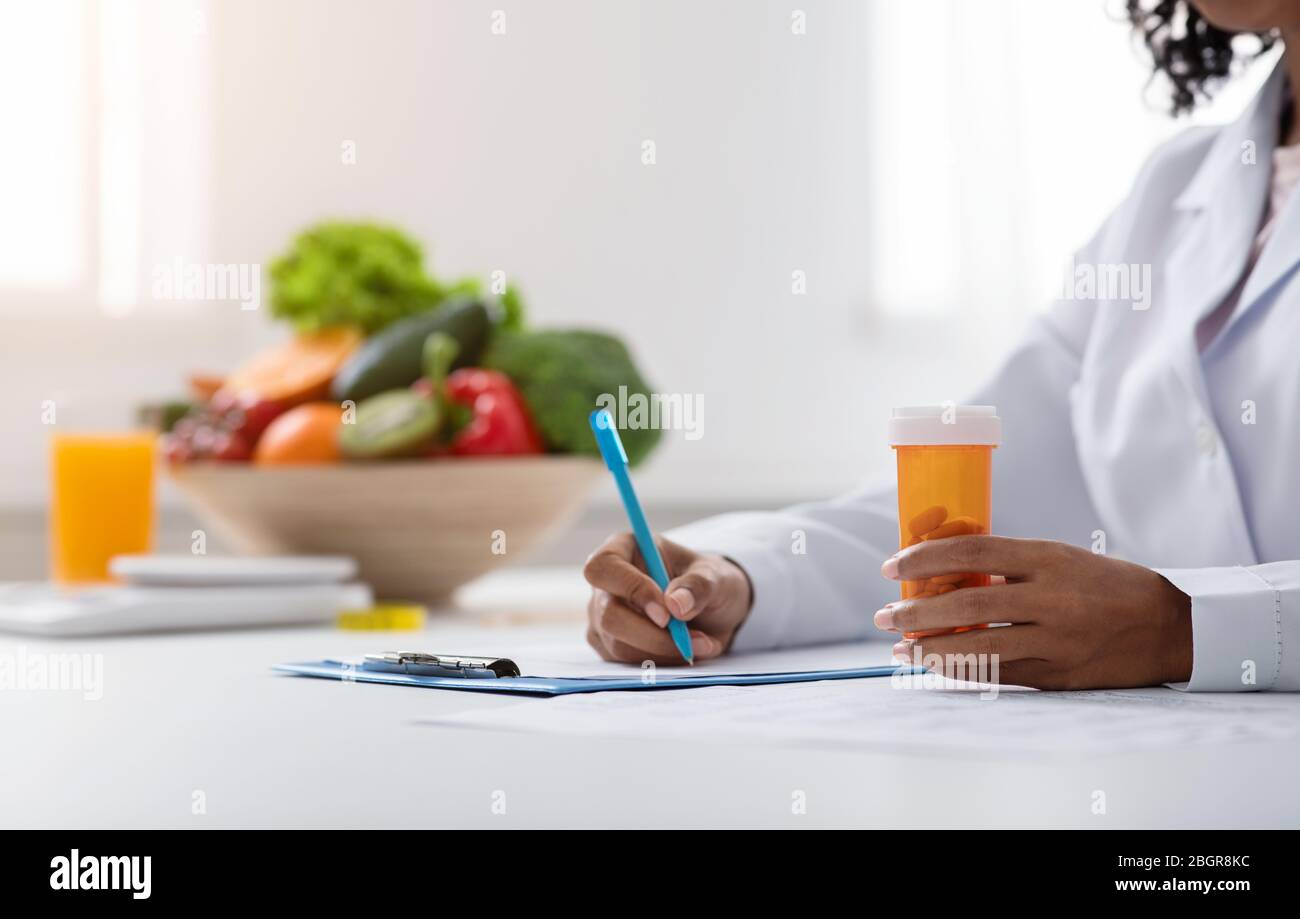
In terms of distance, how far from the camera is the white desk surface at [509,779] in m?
0.51

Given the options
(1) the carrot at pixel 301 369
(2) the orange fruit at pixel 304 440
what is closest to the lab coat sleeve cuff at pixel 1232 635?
(2) the orange fruit at pixel 304 440

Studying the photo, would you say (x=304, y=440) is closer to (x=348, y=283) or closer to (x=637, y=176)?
(x=348, y=283)

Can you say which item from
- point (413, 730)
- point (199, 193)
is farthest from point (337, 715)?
point (199, 193)

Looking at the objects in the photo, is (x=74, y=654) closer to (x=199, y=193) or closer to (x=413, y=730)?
(x=413, y=730)

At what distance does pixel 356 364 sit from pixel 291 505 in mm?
188

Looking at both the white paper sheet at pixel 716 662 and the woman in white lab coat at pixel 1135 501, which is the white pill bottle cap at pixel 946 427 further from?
the white paper sheet at pixel 716 662

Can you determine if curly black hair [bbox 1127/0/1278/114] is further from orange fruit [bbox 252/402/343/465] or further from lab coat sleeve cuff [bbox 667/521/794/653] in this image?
orange fruit [bbox 252/402/343/465]

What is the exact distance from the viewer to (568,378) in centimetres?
168

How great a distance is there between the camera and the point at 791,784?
57 cm

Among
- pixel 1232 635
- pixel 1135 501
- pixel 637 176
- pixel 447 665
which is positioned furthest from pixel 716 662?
pixel 637 176

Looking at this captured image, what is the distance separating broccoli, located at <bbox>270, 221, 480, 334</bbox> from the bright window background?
1.06 meters

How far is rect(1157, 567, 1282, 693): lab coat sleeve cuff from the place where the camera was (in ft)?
2.68

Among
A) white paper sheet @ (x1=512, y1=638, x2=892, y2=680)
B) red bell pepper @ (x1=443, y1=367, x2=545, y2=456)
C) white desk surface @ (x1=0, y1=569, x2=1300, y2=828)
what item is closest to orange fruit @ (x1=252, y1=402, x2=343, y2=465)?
red bell pepper @ (x1=443, y1=367, x2=545, y2=456)

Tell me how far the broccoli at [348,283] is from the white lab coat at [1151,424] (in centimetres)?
80
